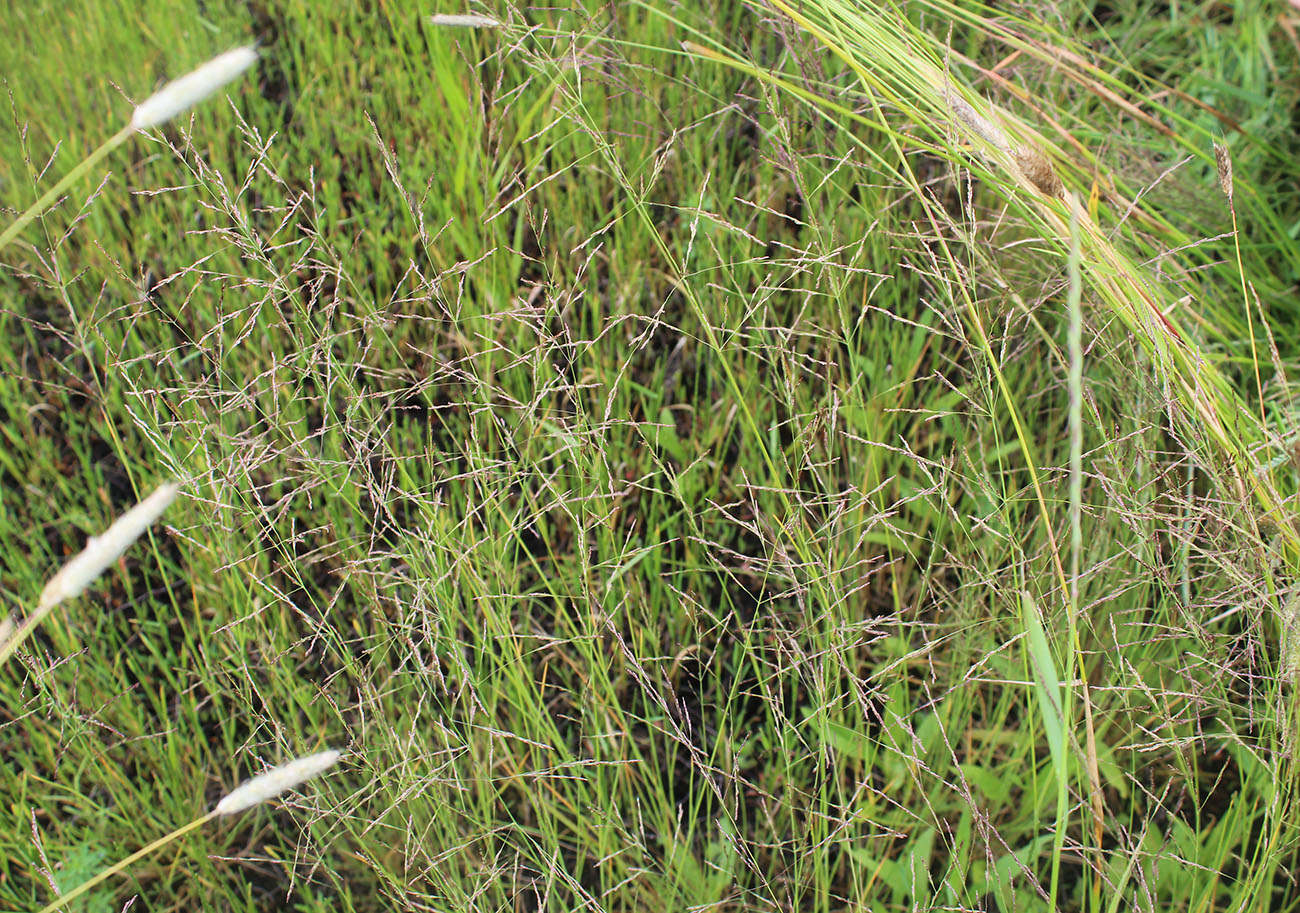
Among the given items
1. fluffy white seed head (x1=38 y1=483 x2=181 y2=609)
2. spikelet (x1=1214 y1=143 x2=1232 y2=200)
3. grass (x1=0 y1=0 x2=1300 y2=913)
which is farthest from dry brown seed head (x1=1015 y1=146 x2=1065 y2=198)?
fluffy white seed head (x1=38 y1=483 x2=181 y2=609)

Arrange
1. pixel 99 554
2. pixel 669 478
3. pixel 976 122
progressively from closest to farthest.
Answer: pixel 99 554, pixel 976 122, pixel 669 478

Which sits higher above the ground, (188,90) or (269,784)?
(188,90)

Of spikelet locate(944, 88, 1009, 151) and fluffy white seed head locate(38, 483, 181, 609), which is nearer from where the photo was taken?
fluffy white seed head locate(38, 483, 181, 609)

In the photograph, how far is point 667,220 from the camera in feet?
5.68

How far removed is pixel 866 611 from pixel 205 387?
1.06 meters

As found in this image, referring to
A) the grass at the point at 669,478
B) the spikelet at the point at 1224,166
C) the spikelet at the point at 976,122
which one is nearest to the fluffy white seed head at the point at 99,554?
the grass at the point at 669,478

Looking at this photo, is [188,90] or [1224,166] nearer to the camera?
[188,90]

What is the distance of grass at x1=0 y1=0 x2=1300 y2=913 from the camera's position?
1068 mm

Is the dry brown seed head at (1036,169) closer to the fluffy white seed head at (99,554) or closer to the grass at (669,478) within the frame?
the grass at (669,478)

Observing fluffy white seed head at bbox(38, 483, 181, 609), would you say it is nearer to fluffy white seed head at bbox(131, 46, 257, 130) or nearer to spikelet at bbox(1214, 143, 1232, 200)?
fluffy white seed head at bbox(131, 46, 257, 130)

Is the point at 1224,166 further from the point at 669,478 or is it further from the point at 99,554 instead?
the point at 99,554

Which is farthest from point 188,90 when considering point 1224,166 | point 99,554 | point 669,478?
point 1224,166

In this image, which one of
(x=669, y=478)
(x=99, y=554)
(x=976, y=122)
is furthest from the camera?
(x=669, y=478)

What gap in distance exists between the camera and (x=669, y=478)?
3.46ft
